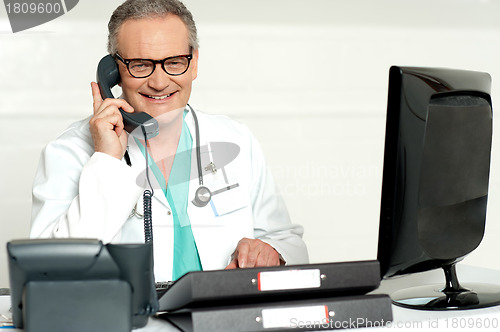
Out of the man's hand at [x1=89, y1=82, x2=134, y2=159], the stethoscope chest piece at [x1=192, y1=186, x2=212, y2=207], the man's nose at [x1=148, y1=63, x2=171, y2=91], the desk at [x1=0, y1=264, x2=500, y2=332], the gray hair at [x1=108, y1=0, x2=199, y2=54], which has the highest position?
the gray hair at [x1=108, y1=0, x2=199, y2=54]

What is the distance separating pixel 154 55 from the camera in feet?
5.97

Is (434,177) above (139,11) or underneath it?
underneath

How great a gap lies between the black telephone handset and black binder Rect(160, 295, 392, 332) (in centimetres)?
72

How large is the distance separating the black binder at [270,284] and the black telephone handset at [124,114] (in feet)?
2.31

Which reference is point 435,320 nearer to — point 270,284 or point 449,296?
point 449,296

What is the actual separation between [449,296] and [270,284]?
17.3 inches

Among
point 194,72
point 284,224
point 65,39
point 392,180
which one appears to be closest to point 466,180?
point 392,180

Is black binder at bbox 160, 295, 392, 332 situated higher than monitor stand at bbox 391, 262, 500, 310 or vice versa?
black binder at bbox 160, 295, 392, 332

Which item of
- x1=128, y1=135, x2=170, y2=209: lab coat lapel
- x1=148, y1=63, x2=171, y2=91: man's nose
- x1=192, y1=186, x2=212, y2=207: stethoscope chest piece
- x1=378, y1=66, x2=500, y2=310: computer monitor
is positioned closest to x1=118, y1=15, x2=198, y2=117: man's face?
x1=148, y1=63, x2=171, y2=91: man's nose

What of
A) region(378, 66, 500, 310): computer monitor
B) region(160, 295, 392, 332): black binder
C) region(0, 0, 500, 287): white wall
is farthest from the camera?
region(0, 0, 500, 287): white wall

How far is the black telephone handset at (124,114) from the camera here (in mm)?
1725

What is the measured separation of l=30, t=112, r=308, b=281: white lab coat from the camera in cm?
150

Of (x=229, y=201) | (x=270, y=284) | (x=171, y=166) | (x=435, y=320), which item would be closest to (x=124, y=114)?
(x=171, y=166)

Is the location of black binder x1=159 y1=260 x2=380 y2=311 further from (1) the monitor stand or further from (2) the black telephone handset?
(2) the black telephone handset
